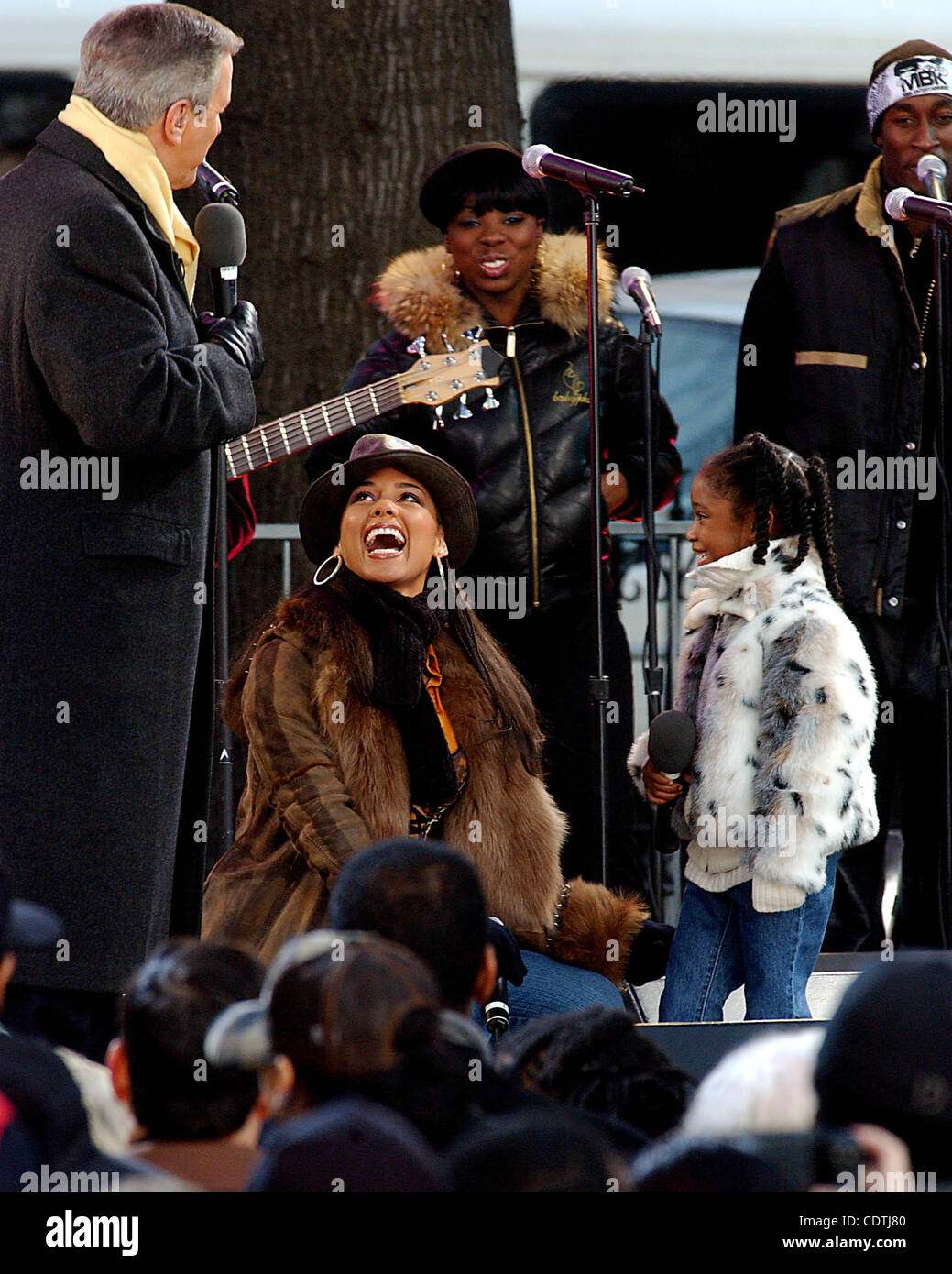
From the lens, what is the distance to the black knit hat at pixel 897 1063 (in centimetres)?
148

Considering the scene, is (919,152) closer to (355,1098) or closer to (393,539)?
(393,539)

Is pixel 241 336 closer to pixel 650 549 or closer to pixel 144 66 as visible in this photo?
pixel 144 66

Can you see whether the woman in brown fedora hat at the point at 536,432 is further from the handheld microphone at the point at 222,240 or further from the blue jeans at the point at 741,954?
the handheld microphone at the point at 222,240

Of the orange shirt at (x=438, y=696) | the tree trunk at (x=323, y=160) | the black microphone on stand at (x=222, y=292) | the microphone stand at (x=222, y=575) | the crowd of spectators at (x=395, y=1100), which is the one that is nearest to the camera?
the crowd of spectators at (x=395, y=1100)

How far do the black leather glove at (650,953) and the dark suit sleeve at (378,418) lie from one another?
4.71 feet

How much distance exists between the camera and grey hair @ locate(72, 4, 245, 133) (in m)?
3.02

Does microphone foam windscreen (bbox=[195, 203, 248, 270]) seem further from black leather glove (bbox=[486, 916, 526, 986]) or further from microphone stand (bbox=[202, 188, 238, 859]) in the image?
black leather glove (bbox=[486, 916, 526, 986])

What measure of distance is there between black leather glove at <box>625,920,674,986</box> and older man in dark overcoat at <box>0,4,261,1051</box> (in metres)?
1.15

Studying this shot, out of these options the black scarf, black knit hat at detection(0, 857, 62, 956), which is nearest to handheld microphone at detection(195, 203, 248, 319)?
the black scarf

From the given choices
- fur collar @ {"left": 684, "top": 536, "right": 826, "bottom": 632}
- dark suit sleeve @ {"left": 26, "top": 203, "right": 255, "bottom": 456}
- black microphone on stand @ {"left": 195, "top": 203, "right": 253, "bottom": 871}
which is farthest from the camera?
fur collar @ {"left": 684, "top": 536, "right": 826, "bottom": 632}

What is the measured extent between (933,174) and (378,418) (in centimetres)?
155

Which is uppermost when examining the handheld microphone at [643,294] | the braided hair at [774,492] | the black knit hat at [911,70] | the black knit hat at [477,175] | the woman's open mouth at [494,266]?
the black knit hat at [911,70]

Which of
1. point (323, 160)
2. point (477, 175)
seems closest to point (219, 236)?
point (477, 175)

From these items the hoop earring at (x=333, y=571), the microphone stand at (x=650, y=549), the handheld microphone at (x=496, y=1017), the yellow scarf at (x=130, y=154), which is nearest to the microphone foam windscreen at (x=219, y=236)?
the yellow scarf at (x=130, y=154)
